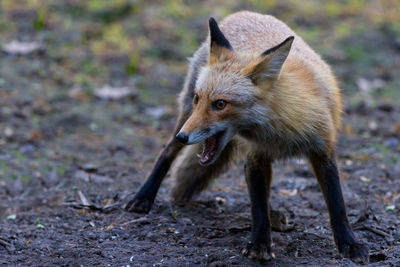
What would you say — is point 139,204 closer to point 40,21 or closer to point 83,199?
point 83,199

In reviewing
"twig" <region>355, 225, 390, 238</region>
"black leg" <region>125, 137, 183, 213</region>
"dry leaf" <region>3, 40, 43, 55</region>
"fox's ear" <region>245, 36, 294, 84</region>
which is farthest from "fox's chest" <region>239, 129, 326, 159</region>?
"dry leaf" <region>3, 40, 43, 55</region>

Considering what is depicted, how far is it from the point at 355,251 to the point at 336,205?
384mm

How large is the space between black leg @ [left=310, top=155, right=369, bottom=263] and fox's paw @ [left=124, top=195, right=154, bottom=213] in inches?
70.1

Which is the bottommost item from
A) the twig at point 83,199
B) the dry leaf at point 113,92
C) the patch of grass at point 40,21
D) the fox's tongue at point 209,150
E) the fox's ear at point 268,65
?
the twig at point 83,199

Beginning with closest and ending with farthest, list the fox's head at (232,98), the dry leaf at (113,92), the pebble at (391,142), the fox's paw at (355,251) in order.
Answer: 1. the fox's head at (232,98)
2. the fox's paw at (355,251)
3. the pebble at (391,142)
4. the dry leaf at (113,92)

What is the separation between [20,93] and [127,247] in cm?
469

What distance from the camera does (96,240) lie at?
4.62m

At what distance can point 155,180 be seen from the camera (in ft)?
18.2

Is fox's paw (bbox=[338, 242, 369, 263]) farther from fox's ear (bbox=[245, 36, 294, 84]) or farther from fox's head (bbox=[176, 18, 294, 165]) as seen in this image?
fox's ear (bbox=[245, 36, 294, 84])

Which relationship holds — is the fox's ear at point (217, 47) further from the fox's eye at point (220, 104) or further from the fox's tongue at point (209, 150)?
the fox's tongue at point (209, 150)

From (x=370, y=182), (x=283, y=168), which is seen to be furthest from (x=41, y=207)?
(x=370, y=182)

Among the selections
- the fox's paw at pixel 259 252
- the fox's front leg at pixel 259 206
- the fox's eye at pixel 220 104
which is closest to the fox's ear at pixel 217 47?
the fox's eye at pixel 220 104

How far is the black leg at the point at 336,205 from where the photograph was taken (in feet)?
14.3

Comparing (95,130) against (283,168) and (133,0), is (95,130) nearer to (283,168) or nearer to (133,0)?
(283,168)
